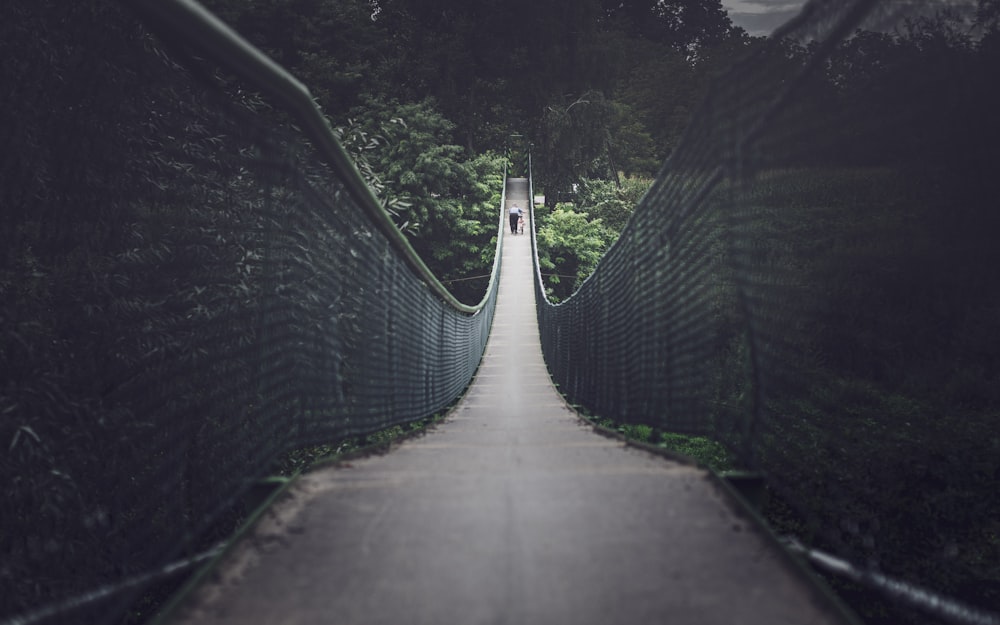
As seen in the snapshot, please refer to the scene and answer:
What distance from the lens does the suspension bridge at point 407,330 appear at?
1137mm

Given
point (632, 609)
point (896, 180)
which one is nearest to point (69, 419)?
point (632, 609)

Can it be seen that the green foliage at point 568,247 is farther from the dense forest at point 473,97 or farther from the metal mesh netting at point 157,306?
the metal mesh netting at point 157,306

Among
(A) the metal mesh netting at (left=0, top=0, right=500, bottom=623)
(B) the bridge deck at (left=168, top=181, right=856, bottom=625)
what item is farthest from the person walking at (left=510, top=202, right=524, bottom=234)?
(B) the bridge deck at (left=168, top=181, right=856, bottom=625)

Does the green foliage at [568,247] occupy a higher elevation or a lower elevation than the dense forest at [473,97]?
lower

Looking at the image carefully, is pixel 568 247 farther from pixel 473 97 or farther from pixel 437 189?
pixel 473 97

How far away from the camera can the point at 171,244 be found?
13.6 feet

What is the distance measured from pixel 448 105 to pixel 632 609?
20.0 metres

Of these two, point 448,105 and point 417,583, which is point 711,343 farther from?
point 448,105

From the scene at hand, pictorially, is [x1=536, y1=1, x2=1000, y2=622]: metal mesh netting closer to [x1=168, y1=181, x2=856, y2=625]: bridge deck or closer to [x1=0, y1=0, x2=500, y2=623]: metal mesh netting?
[x1=168, y1=181, x2=856, y2=625]: bridge deck

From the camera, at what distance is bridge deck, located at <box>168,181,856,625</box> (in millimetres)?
1087

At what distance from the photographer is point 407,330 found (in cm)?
375

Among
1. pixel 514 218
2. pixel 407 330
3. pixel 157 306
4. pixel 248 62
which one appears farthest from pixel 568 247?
pixel 248 62

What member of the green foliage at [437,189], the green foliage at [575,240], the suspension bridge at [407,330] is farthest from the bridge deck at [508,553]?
the green foliage at [575,240]

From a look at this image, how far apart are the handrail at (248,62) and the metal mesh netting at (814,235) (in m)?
0.88
